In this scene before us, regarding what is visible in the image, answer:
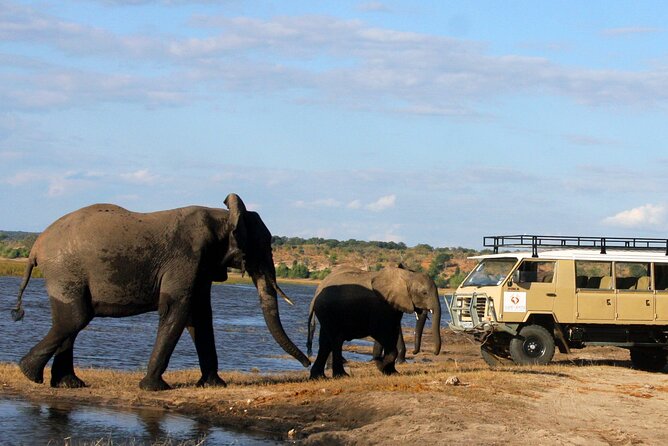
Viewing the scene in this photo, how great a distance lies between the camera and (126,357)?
2877cm

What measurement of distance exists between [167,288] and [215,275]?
3.41 feet

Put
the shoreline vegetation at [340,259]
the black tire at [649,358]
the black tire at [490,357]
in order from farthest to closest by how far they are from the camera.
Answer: the shoreline vegetation at [340,259] → the black tire at [649,358] → the black tire at [490,357]

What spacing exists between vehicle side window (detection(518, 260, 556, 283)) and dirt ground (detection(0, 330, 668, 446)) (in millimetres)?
3650

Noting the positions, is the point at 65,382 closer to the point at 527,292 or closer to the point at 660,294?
the point at 527,292

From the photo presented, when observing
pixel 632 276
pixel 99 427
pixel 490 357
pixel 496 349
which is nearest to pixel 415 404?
pixel 99 427

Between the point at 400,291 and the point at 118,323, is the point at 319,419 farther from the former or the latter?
the point at 118,323

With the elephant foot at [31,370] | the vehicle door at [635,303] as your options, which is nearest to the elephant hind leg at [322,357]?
the elephant foot at [31,370]

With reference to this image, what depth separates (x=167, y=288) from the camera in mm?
17109

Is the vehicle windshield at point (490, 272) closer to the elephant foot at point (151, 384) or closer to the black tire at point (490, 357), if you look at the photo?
the black tire at point (490, 357)

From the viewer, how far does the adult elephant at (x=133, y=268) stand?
1691 cm

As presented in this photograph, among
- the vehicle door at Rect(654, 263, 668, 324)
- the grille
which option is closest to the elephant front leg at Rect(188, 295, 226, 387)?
the grille

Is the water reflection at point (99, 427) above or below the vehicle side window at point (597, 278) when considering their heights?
below

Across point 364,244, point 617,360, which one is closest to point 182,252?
point 617,360

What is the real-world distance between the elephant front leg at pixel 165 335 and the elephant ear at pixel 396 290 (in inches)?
154
